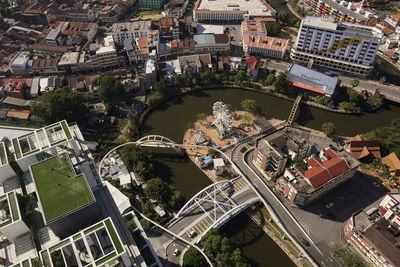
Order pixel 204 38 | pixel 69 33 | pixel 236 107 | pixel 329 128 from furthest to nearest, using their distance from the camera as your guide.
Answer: pixel 69 33 → pixel 204 38 → pixel 236 107 → pixel 329 128

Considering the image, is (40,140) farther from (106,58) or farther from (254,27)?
(254,27)

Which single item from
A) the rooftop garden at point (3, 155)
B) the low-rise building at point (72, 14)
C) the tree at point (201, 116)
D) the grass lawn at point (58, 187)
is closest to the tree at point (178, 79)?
the tree at point (201, 116)

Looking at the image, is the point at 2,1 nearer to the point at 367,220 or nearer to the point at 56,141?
the point at 56,141

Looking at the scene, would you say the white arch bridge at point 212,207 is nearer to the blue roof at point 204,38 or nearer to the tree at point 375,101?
the tree at point 375,101

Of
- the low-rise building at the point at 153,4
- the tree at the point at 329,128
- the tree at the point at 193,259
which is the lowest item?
the tree at the point at 193,259

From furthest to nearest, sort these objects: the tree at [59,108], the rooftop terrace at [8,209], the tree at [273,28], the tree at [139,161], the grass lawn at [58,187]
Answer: the tree at [273,28], the tree at [59,108], the tree at [139,161], the grass lawn at [58,187], the rooftop terrace at [8,209]

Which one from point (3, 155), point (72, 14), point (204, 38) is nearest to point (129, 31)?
point (204, 38)
